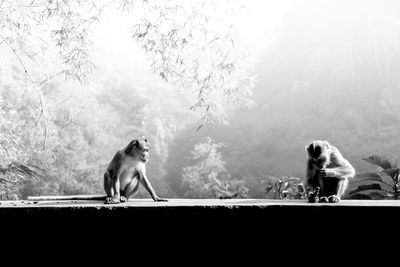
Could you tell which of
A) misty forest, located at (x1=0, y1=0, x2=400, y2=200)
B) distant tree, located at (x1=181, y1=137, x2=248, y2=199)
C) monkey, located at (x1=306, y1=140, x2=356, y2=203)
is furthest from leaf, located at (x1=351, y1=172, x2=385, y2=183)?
distant tree, located at (x1=181, y1=137, x2=248, y2=199)

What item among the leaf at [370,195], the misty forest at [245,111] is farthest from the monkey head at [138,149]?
the misty forest at [245,111]

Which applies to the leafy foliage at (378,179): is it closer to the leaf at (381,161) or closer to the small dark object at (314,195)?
the leaf at (381,161)

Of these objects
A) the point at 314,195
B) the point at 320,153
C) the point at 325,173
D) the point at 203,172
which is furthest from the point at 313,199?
the point at 203,172

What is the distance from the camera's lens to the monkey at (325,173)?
10.3 ft

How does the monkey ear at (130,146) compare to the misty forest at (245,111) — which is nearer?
the monkey ear at (130,146)

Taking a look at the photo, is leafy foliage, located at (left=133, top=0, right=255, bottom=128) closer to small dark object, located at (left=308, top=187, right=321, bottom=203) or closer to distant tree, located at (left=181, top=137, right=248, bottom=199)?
small dark object, located at (left=308, top=187, right=321, bottom=203)
